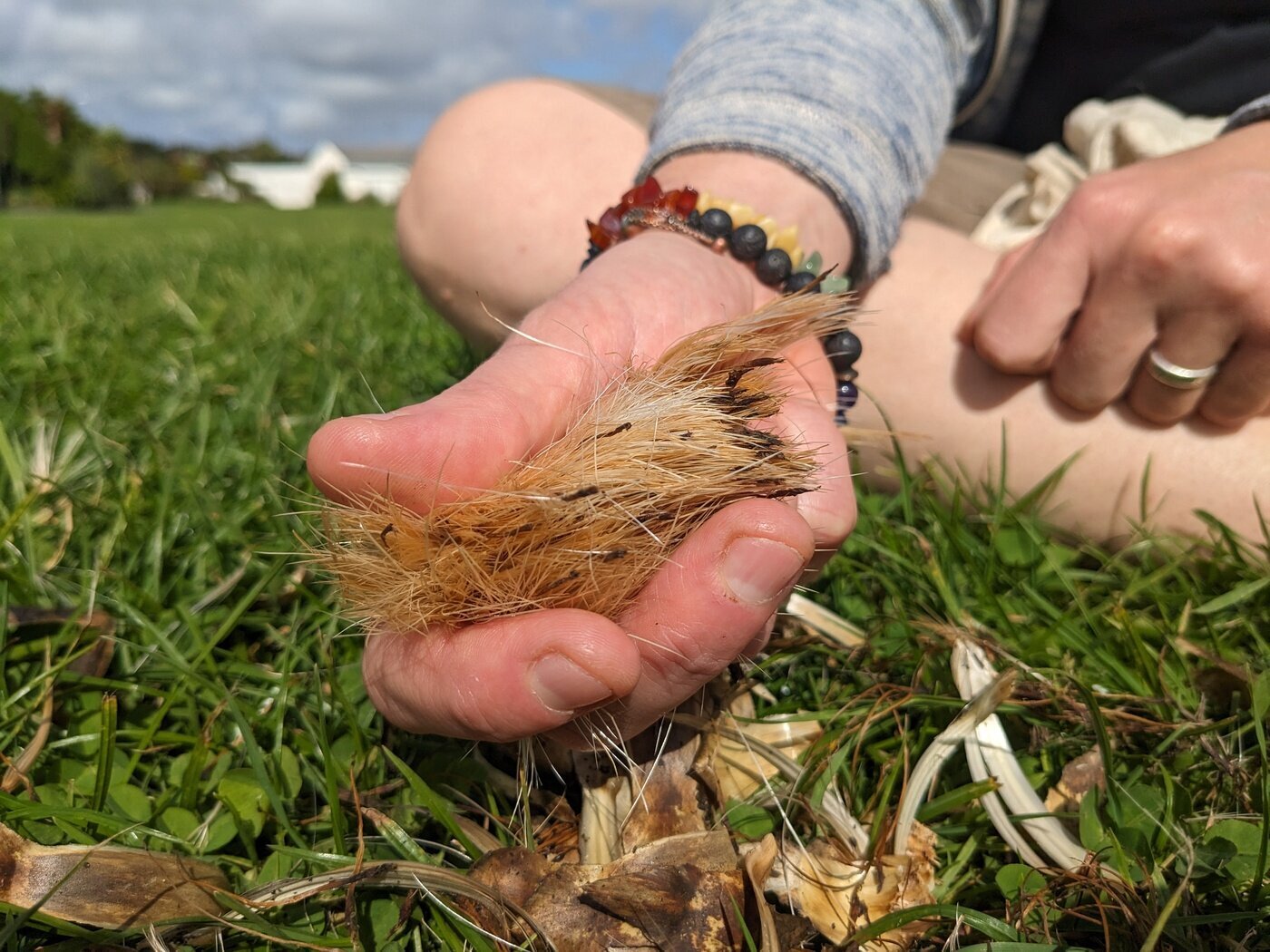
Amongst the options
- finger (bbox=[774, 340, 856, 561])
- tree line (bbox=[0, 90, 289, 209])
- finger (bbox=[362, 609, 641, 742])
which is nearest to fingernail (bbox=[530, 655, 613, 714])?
finger (bbox=[362, 609, 641, 742])

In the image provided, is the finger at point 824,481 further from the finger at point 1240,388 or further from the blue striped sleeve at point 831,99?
the finger at point 1240,388

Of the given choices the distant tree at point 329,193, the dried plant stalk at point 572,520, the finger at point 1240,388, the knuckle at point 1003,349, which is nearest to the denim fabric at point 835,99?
the knuckle at point 1003,349

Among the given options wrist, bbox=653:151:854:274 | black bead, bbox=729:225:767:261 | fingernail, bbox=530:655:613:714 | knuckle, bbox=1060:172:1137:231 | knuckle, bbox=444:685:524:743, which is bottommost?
knuckle, bbox=444:685:524:743

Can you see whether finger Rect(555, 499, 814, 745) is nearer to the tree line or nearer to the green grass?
the green grass

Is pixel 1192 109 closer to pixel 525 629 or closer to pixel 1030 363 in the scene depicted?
pixel 1030 363

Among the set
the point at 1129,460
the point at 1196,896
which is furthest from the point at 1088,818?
the point at 1129,460

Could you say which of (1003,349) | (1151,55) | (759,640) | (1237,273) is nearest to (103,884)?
(759,640)
